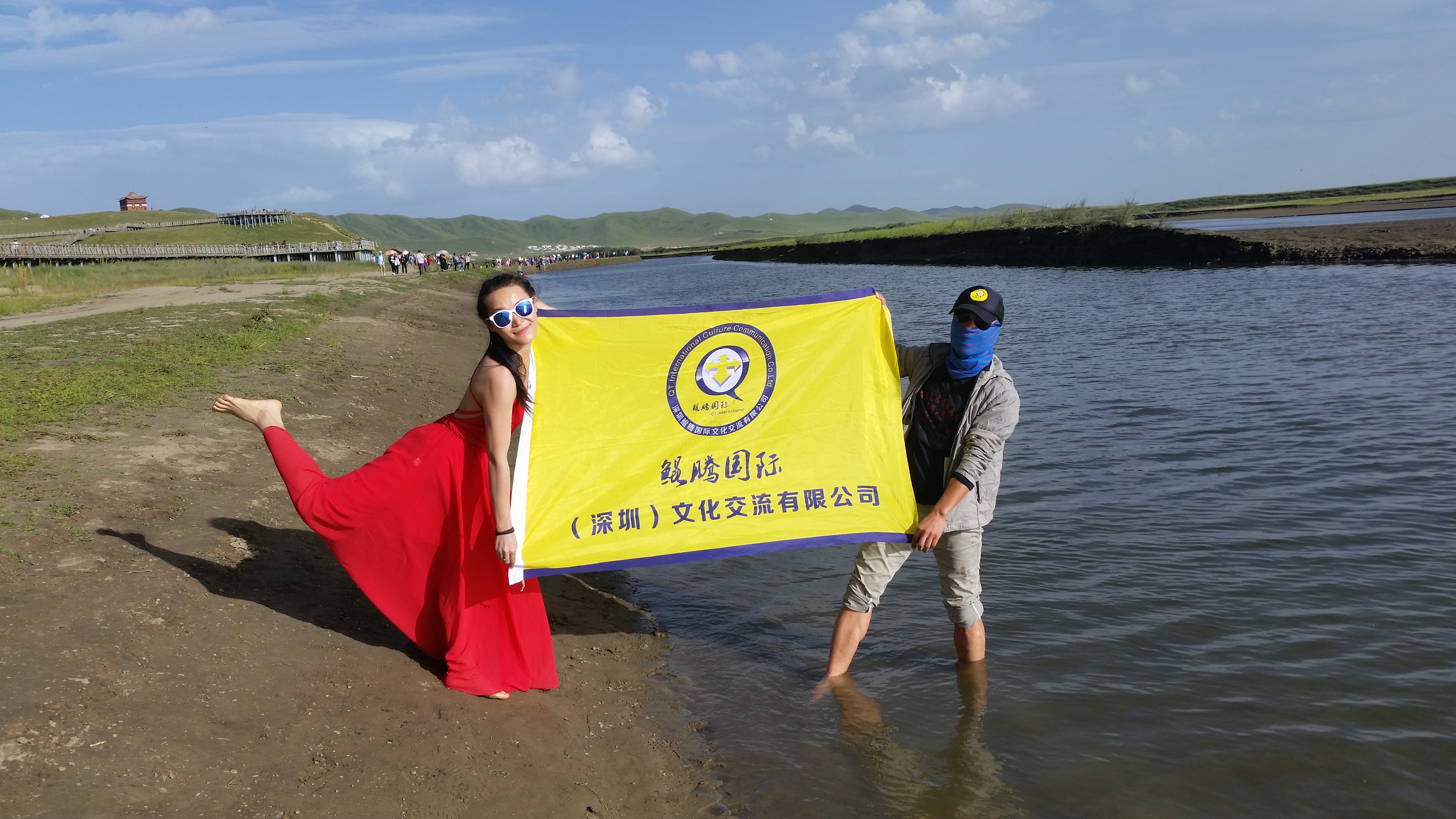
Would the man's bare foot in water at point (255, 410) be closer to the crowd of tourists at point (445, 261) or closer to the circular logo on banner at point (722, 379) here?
→ the circular logo on banner at point (722, 379)

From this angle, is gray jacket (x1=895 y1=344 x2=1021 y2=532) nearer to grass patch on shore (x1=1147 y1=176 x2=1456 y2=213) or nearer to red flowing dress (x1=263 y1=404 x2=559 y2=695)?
red flowing dress (x1=263 y1=404 x2=559 y2=695)

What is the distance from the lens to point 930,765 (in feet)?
16.1

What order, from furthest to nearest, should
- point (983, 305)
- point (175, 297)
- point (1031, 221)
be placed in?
1. point (1031, 221)
2. point (175, 297)
3. point (983, 305)

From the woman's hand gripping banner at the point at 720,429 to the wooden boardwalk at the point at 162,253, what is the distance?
5750 centimetres

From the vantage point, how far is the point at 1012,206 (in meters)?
74.7

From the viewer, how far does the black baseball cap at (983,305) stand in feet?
15.5

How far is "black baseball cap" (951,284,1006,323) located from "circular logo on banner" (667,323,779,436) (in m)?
1.11

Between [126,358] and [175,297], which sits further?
[175,297]

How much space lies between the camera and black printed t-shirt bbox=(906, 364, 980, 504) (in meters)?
5.04

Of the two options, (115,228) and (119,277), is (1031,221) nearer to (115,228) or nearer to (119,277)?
(119,277)

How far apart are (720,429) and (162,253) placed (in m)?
72.7

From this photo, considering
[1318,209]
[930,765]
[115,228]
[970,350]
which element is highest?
[115,228]

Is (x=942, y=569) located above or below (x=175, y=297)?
below

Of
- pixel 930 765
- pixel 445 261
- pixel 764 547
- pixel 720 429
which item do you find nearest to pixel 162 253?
pixel 445 261
